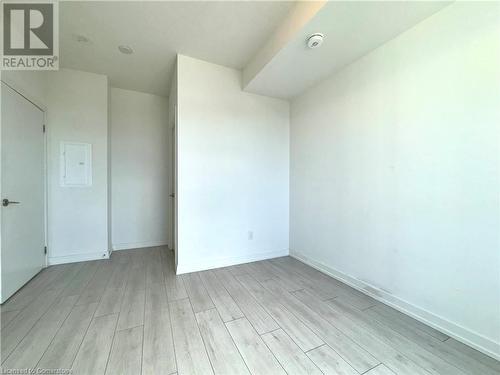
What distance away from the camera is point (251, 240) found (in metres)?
3.08

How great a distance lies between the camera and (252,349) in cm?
140

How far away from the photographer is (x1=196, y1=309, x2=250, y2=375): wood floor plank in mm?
1261

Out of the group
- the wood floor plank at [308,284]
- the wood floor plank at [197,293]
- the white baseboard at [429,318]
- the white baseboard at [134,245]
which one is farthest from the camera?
the white baseboard at [134,245]

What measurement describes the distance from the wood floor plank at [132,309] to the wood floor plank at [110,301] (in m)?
0.04

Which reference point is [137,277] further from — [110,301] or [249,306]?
[249,306]

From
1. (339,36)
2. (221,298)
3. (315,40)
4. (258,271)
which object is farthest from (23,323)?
(339,36)

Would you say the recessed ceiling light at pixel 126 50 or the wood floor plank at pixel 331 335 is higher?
the recessed ceiling light at pixel 126 50

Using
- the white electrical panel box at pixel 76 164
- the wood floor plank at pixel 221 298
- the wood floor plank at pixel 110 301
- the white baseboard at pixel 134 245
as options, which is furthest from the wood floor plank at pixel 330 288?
the white electrical panel box at pixel 76 164

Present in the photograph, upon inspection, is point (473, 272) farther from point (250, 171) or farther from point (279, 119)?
point (279, 119)

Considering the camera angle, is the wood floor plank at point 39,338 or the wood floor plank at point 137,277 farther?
the wood floor plank at point 137,277

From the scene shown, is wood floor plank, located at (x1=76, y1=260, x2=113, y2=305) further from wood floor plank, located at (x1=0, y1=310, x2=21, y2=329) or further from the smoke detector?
the smoke detector

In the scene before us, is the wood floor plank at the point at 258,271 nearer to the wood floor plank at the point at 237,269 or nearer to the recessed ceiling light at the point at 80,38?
the wood floor plank at the point at 237,269

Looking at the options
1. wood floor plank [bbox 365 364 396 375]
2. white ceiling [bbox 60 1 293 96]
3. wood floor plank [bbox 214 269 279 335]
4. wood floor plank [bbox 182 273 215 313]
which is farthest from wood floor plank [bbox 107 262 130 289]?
white ceiling [bbox 60 1 293 96]

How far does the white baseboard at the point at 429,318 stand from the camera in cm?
139
